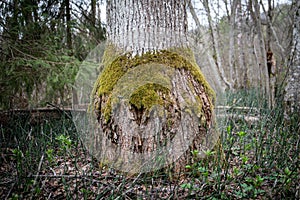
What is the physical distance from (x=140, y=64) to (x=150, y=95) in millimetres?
304

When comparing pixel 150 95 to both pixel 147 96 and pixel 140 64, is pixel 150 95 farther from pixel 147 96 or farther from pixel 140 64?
pixel 140 64

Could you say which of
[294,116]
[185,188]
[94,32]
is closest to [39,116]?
[94,32]

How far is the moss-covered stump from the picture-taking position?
195 cm

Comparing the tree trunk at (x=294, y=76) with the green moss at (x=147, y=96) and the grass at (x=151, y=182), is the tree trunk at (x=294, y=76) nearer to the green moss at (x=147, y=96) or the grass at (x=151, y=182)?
the grass at (x=151, y=182)

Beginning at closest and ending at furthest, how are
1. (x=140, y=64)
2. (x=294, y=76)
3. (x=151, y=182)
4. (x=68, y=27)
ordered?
(x=151, y=182) < (x=140, y=64) < (x=294, y=76) < (x=68, y=27)

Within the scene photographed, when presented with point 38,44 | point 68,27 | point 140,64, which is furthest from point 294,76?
point 68,27

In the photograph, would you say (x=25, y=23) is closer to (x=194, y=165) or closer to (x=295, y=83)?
(x=194, y=165)

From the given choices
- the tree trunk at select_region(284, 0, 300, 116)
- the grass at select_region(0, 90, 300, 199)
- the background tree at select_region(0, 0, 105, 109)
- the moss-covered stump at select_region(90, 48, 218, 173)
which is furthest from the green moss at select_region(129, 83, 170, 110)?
the tree trunk at select_region(284, 0, 300, 116)

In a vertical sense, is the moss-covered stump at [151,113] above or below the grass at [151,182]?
above

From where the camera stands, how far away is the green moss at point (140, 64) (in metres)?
1.99

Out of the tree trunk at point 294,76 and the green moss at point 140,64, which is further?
the tree trunk at point 294,76

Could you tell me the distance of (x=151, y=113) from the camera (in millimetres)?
1955

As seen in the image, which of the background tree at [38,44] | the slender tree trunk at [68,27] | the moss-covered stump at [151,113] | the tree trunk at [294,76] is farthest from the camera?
the slender tree trunk at [68,27]

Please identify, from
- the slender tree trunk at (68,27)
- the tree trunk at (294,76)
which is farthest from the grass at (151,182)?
the slender tree trunk at (68,27)
